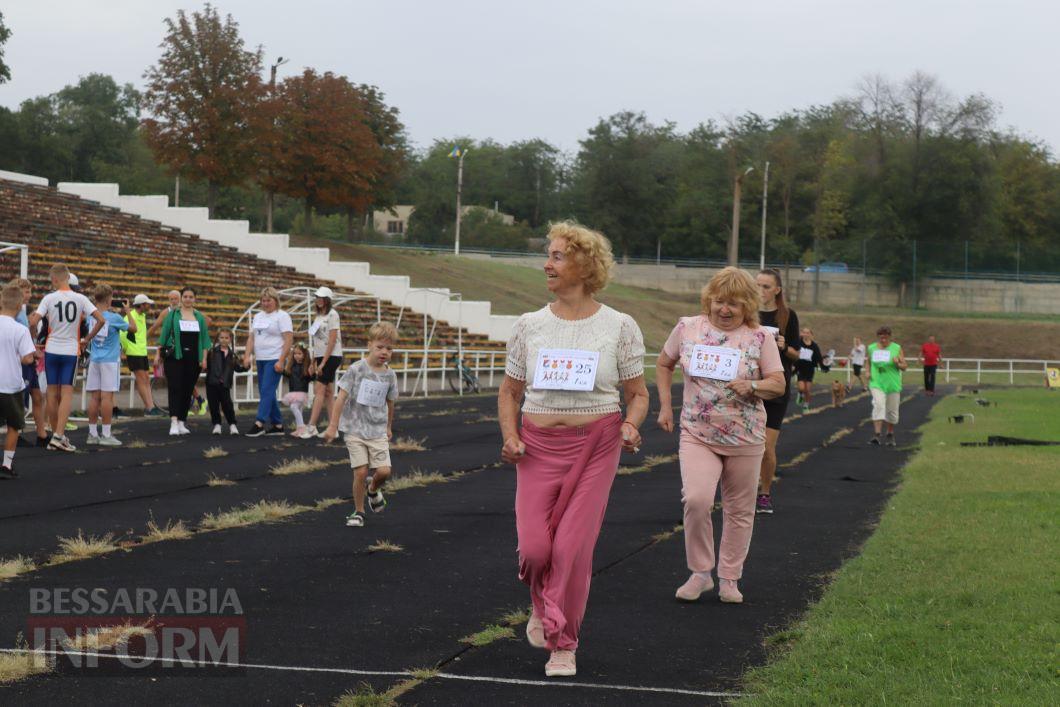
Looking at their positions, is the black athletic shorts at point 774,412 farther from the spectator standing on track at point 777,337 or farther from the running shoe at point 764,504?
the running shoe at point 764,504

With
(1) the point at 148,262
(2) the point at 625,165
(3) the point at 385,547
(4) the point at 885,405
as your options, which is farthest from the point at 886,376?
(2) the point at 625,165

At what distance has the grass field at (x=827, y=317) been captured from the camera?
2638 inches

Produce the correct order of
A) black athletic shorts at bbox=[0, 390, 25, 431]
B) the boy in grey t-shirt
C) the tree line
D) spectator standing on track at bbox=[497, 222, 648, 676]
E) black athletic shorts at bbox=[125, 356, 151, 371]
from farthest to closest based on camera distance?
the tree line
black athletic shorts at bbox=[125, 356, 151, 371]
black athletic shorts at bbox=[0, 390, 25, 431]
the boy in grey t-shirt
spectator standing on track at bbox=[497, 222, 648, 676]

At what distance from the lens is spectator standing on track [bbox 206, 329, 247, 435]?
61.7 ft

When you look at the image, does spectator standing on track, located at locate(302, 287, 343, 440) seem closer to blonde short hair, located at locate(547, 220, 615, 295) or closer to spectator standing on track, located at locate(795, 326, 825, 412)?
spectator standing on track, located at locate(795, 326, 825, 412)

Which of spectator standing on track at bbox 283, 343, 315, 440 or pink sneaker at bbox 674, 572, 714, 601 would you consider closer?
pink sneaker at bbox 674, 572, 714, 601

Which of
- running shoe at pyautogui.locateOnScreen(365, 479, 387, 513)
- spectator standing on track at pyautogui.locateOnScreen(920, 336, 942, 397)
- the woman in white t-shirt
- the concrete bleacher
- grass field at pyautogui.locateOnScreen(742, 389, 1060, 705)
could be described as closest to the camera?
grass field at pyautogui.locateOnScreen(742, 389, 1060, 705)

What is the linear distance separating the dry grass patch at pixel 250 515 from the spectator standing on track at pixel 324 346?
239 inches

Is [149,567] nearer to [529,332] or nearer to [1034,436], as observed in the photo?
[529,332]

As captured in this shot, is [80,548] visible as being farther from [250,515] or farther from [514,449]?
[514,449]

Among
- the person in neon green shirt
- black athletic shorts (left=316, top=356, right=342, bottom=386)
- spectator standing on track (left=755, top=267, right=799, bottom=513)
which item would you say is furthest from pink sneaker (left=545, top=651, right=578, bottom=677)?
the person in neon green shirt

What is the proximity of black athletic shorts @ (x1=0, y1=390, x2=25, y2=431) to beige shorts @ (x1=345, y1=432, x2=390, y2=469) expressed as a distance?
3935 mm

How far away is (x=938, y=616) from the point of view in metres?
7.22

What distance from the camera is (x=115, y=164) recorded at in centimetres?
10731
